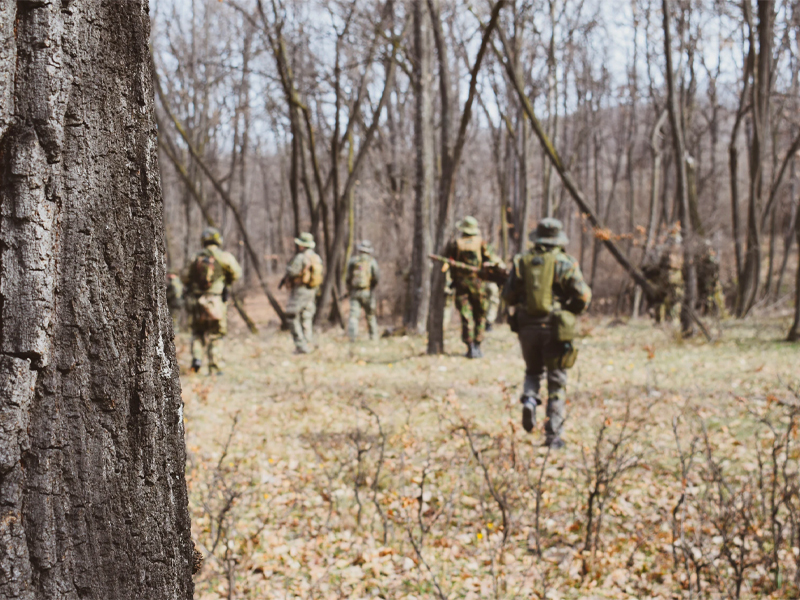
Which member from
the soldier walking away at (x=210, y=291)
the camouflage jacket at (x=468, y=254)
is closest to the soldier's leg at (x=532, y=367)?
the camouflage jacket at (x=468, y=254)

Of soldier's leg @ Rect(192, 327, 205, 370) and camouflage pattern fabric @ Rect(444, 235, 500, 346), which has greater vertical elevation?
camouflage pattern fabric @ Rect(444, 235, 500, 346)

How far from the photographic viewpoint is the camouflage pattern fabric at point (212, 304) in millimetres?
9570

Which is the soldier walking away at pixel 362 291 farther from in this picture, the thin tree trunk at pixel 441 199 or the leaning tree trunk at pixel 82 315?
the leaning tree trunk at pixel 82 315

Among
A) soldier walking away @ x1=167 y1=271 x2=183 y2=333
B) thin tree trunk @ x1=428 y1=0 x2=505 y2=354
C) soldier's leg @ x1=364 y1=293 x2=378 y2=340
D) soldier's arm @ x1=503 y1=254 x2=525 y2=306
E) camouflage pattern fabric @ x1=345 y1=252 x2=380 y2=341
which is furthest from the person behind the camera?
soldier walking away @ x1=167 y1=271 x2=183 y2=333

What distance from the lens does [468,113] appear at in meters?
9.47

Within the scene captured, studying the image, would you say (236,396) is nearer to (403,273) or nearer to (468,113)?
(468,113)

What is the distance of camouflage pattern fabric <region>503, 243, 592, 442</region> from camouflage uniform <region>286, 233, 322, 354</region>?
20.5 feet

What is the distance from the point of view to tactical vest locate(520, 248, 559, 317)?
591cm

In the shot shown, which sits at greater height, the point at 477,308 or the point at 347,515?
the point at 477,308

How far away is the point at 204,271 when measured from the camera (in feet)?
31.1

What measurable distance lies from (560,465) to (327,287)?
30.5 ft

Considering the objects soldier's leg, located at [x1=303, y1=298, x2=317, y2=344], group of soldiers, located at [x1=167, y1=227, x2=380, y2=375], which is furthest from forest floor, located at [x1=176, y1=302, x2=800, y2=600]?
soldier's leg, located at [x1=303, y1=298, x2=317, y2=344]

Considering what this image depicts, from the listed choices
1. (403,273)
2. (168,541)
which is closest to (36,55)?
(168,541)

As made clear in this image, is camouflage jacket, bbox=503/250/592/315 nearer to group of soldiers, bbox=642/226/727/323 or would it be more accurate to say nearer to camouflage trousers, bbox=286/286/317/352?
camouflage trousers, bbox=286/286/317/352
